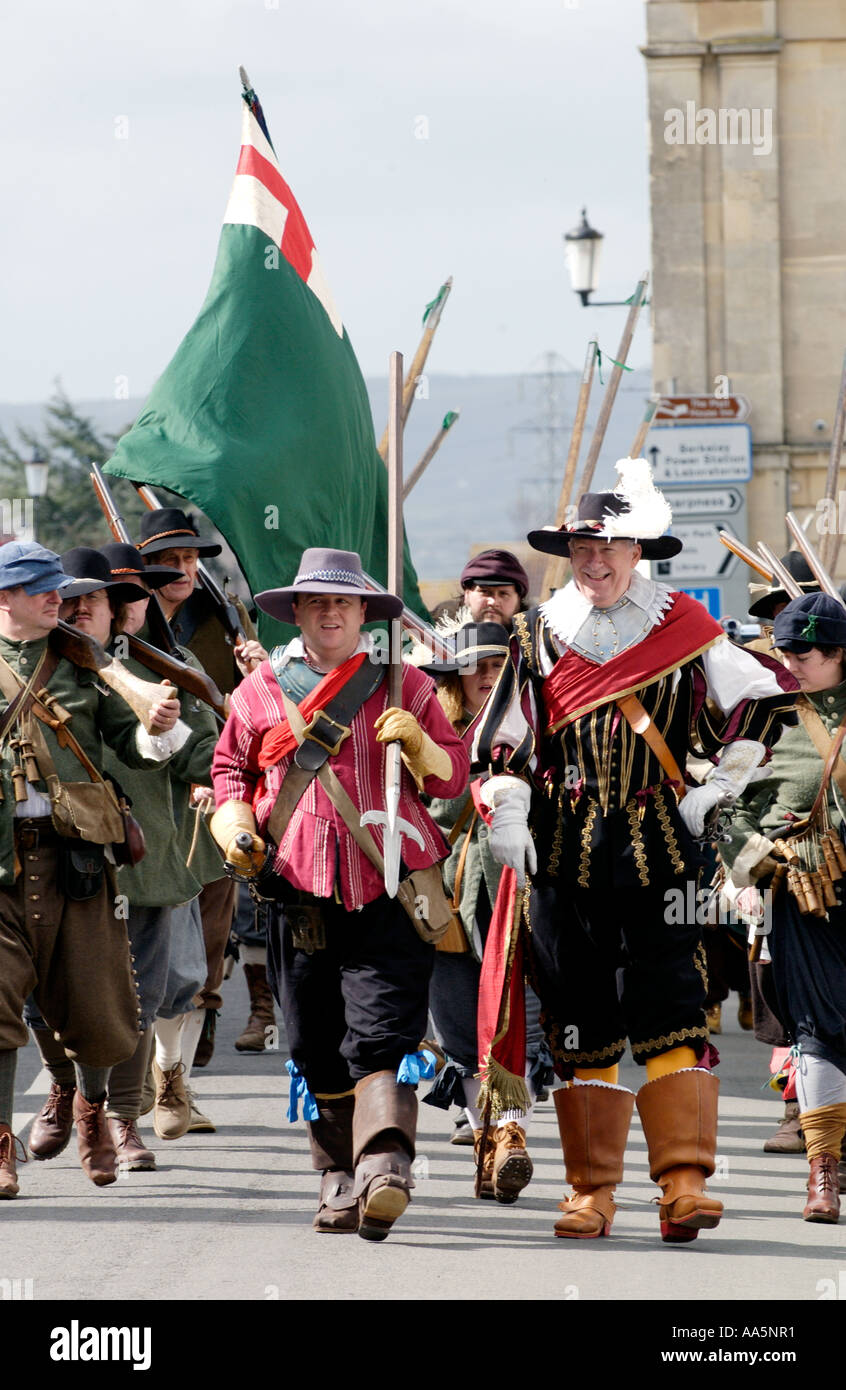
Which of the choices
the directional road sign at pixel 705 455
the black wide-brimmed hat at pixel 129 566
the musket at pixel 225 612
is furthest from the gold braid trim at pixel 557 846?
the directional road sign at pixel 705 455

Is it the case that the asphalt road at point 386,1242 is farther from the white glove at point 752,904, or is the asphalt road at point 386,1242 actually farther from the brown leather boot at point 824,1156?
the white glove at point 752,904

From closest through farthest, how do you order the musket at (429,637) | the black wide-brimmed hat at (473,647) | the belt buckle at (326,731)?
1. the belt buckle at (326,731)
2. the black wide-brimmed hat at (473,647)
3. the musket at (429,637)

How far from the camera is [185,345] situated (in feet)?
33.1

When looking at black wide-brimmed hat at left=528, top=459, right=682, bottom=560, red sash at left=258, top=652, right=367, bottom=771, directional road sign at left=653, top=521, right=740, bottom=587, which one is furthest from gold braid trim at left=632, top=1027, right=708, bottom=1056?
directional road sign at left=653, top=521, right=740, bottom=587

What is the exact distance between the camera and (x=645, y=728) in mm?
6594

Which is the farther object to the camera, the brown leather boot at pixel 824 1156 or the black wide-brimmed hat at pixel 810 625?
the black wide-brimmed hat at pixel 810 625

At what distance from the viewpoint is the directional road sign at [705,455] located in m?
14.1

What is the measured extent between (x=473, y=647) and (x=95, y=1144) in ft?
7.07

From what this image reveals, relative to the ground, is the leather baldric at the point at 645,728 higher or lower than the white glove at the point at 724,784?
higher

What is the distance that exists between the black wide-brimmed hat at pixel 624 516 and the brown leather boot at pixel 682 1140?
5.07 feet

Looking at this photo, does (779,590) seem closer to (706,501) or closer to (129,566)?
(129,566)

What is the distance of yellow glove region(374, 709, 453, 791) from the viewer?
6457mm

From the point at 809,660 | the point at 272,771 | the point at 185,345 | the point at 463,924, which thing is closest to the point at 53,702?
the point at 272,771

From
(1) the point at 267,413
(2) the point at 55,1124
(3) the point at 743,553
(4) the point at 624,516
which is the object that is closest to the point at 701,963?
(4) the point at 624,516
